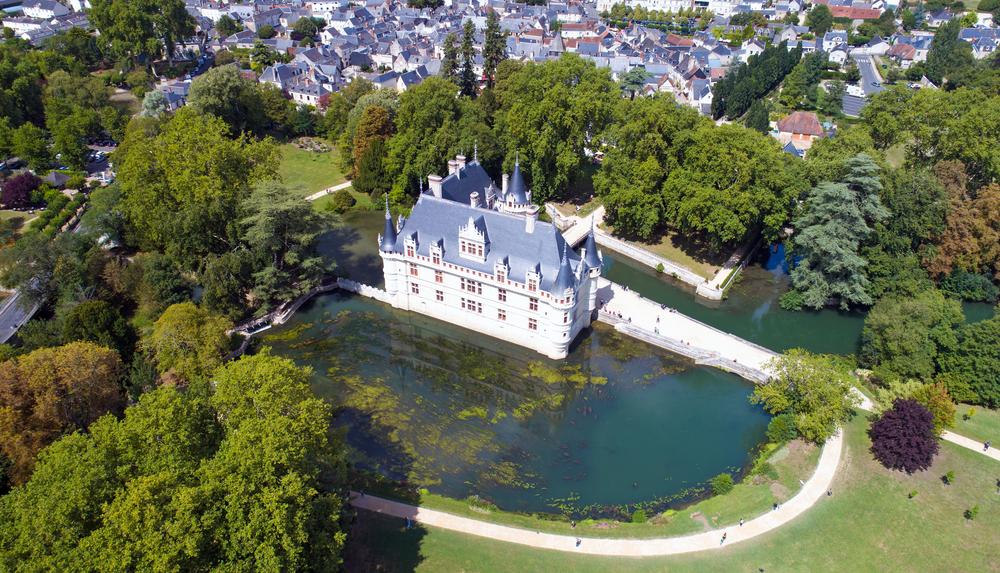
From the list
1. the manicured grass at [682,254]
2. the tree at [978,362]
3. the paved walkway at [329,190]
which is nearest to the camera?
the tree at [978,362]

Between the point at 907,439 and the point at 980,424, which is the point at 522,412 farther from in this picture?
the point at 980,424

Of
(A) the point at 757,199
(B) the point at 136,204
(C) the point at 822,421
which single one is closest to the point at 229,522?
(C) the point at 822,421

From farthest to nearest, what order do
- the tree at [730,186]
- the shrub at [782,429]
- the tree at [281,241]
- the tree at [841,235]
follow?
the tree at [730,186]
the tree at [841,235]
the tree at [281,241]
the shrub at [782,429]

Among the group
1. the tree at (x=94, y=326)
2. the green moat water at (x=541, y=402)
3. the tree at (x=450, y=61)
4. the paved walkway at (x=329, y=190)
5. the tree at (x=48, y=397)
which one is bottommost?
the green moat water at (x=541, y=402)

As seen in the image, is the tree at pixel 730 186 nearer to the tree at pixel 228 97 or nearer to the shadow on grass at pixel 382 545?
the shadow on grass at pixel 382 545

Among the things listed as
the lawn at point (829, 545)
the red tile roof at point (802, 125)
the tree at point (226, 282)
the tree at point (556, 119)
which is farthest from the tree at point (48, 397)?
the red tile roof at point (802, 125)

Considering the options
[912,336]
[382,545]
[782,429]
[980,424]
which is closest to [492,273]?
[382,545]

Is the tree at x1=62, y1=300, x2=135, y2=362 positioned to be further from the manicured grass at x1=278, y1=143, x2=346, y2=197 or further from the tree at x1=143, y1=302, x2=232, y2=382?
the manicured grass at x1=278, y1=143, x2=346, y2=197

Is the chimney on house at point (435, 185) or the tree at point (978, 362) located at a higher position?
the chimney on house at point (435, 185)
